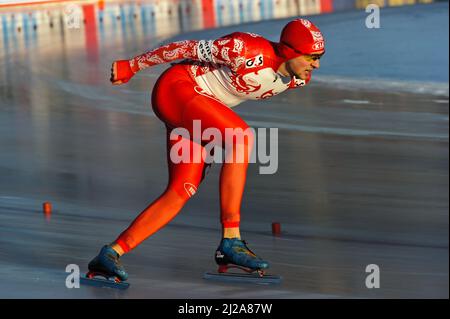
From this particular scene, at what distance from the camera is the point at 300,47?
5594 millimetres

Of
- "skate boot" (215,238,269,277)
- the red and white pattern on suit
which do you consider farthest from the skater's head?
"skate boot" (215,238,269,277)

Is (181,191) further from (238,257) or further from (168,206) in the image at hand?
(238,257)

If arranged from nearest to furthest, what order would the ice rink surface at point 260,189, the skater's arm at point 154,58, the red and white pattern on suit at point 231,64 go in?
the red and white pattern on suit at point 231,64
the skater's arm at point 154,58
the ice rink surface at point 260,189

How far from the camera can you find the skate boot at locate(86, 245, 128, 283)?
18.2 feet

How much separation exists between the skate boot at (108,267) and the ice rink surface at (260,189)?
8 centimetres

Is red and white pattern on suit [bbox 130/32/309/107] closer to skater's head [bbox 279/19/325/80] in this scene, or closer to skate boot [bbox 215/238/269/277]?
skater's head [bbox 279/19/325/80]

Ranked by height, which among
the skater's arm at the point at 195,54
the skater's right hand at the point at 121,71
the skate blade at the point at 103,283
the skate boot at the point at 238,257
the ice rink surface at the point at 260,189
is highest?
the skater's arm at the point at 195,54

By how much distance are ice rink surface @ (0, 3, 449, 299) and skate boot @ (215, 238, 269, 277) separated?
0.40ft

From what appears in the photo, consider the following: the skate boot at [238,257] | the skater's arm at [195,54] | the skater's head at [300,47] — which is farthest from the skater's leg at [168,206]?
the skater's head at [300,47]

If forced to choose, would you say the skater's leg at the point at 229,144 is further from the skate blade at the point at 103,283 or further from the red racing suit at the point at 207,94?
the skate blade at the point at 103,283

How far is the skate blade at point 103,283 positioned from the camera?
5562 millimetres

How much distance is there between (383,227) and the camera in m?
7.73

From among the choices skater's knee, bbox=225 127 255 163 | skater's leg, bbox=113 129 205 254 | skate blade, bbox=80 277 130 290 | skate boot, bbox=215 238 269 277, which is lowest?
skate blade, bbox=80 277 130 290

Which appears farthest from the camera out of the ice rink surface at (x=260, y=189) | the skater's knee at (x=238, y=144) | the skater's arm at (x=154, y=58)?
the ice rink surface at (x=260, y=189)
